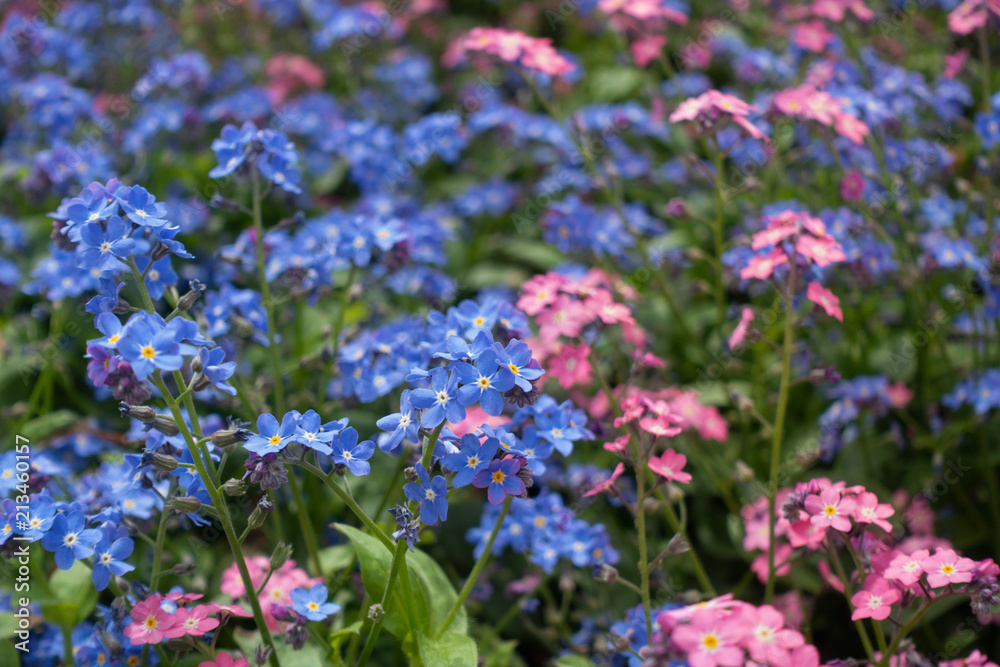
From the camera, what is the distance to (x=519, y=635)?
288 centimetres

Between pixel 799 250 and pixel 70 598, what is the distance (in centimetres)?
239

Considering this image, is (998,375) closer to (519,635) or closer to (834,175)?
(834,175)

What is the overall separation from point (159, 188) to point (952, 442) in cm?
373

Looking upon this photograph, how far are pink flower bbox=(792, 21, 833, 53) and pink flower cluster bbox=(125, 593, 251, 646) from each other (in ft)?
10.3

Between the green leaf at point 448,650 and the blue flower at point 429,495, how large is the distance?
1.23 feet

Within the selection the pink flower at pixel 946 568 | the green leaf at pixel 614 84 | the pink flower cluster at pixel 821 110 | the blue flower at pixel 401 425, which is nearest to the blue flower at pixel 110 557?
the blue flower at pixel 401 425

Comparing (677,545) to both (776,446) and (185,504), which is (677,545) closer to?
(776,446)

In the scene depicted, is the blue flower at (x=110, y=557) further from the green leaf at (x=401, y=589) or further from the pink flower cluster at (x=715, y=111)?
the pink flower cluster at (x=715, y=111)

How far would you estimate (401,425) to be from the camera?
1.82 meters

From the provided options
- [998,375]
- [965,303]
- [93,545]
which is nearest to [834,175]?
[965,303]

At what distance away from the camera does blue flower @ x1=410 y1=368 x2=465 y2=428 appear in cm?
169

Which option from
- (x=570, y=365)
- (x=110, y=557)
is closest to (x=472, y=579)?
(x=570, y=365)

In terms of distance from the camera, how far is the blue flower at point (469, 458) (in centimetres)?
173

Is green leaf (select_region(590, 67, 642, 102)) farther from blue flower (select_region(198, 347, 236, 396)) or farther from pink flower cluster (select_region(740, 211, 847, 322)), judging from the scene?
blue flower (select_region(198, 347, 236, 396))
